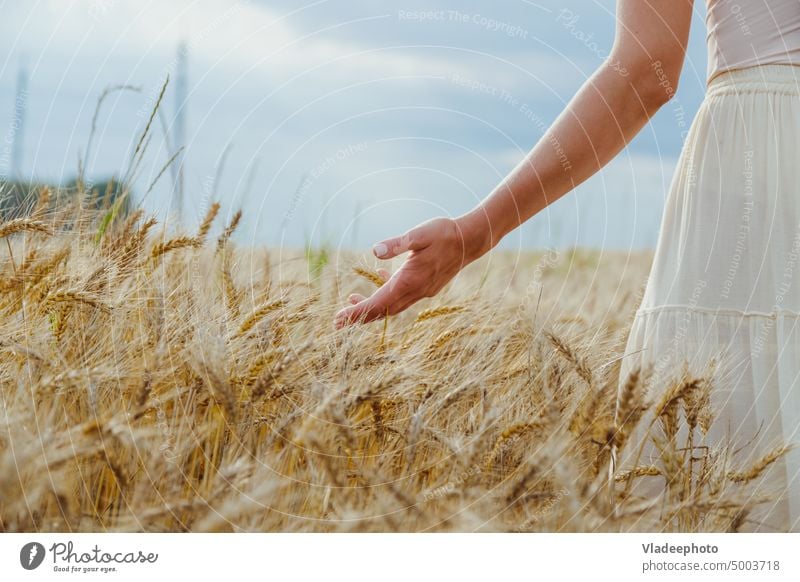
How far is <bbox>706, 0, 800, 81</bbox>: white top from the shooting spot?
1.04 meters

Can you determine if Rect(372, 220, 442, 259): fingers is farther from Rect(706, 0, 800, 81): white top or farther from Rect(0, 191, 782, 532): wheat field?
Rect(706, 0, 800, 81): white top

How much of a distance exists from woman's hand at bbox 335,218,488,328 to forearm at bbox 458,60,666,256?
0.16ft

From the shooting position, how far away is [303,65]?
112 centimetres

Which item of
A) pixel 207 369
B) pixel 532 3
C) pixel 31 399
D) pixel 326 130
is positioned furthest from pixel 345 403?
pixel 532 3

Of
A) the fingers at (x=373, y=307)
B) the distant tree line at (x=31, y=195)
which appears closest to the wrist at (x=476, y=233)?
the fingers at (x=373, y=307)

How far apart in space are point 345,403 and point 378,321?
1.57 ft

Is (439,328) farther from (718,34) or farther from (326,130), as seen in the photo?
(718,34)

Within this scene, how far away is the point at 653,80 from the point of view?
3.45ft

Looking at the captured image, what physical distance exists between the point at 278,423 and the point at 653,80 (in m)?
0.68

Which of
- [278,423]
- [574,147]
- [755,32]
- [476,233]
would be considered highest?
[755,32]

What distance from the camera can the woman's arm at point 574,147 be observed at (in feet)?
3.42

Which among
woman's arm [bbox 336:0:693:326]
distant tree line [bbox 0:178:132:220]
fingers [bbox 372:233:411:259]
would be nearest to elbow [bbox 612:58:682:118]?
woman's arm [bbox 336:0:693:326]

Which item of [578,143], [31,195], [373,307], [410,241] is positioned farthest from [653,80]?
[31,195]

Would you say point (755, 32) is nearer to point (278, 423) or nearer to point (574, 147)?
point (574, 147)
